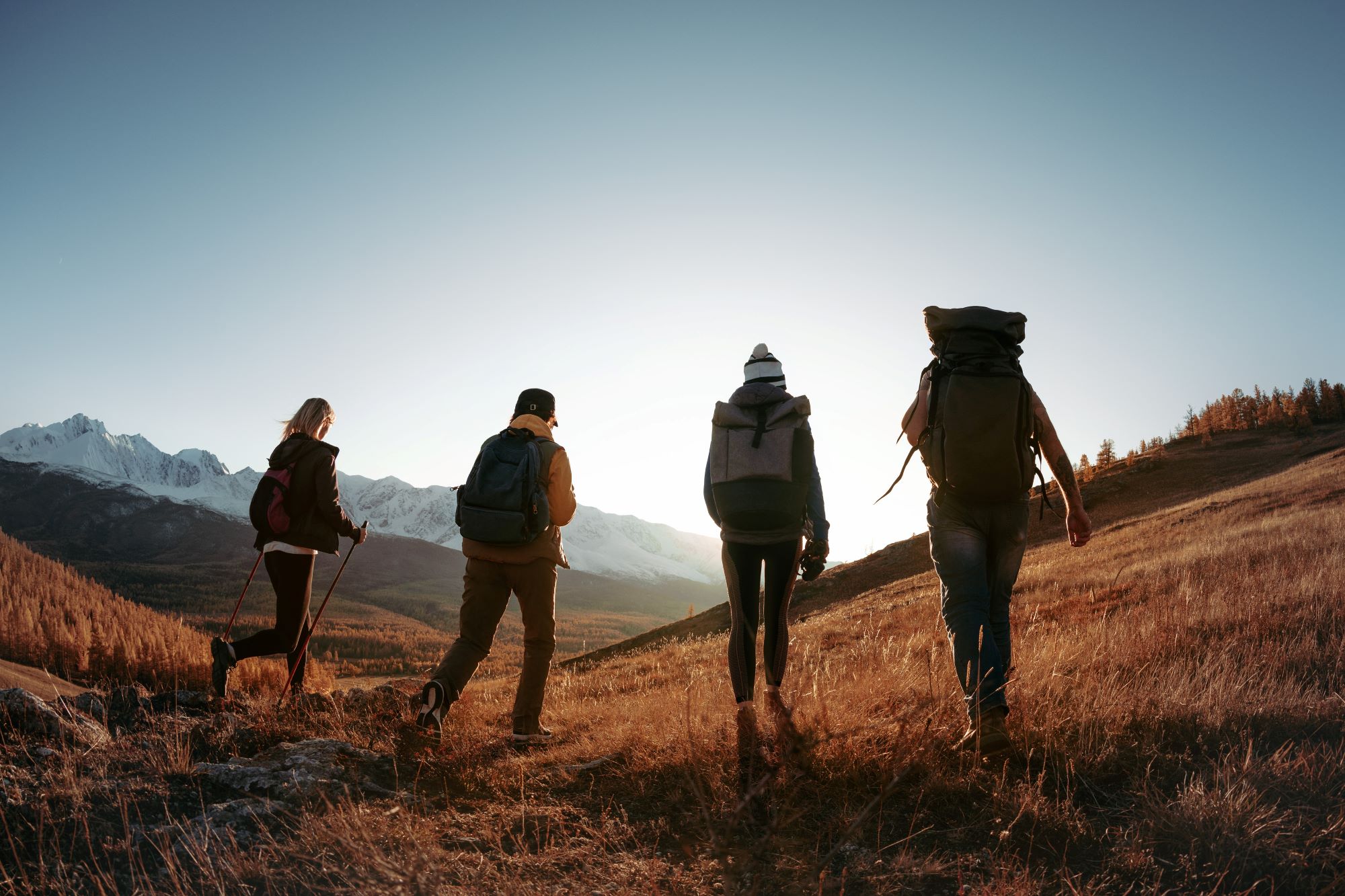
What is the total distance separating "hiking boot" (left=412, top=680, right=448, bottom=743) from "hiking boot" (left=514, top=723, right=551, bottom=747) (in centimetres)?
43

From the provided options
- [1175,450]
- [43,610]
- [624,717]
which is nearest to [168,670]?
[43,610]

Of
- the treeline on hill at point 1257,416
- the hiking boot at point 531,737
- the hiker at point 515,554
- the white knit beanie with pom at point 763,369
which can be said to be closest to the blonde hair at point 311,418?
the hiker at point 515,554

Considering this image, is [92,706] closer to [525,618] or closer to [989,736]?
[525,618]

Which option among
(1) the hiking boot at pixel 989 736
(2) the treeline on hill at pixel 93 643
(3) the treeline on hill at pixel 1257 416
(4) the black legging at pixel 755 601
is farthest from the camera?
(3) the treeline on hill at pixel 1257 416

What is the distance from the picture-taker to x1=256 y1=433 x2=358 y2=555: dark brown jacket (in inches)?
181

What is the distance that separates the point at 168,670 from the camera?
5.57 metres

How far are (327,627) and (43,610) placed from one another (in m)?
43.0

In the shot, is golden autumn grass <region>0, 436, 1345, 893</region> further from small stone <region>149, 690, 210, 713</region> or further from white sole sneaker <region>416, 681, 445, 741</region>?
small stone <region>149, 690, 210, 713</region>

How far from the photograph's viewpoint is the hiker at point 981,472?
3010 mm

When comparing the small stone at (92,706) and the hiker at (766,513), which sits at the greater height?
the hiker at (766,513)

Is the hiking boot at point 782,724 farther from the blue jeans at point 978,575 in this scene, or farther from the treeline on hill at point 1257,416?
the treeline on hill at point 1257,416

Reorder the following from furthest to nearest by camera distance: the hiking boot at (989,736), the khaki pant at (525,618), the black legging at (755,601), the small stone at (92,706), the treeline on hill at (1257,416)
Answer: the treeline on hill at (1257,416) < the khaki pant at (525,618) < the small stone at (92,706) < the black legging at (755,601) < the hiking boot at (989,736)

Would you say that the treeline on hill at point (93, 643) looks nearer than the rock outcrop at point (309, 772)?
No

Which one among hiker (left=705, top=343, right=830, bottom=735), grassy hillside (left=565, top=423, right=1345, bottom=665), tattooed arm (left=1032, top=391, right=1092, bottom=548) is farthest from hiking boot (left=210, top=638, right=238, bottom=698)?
grassy hillside (left=565, top=423, right=1345, bottom=665)
